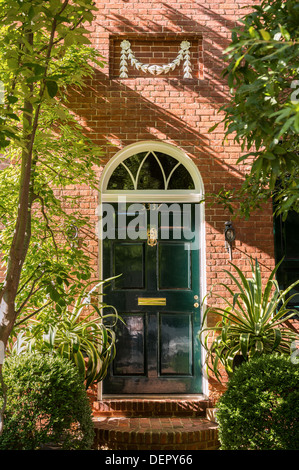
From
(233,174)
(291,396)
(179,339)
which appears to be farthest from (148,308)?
(291,396)

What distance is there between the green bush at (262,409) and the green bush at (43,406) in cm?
114

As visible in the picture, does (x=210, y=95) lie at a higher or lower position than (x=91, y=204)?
higher

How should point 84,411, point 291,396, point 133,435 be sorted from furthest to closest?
point 133,435
point 84,411
point 291,396

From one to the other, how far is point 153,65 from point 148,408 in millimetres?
4107

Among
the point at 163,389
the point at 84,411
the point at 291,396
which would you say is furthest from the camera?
the point at 163,389

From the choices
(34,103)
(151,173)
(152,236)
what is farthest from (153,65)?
(34,103)

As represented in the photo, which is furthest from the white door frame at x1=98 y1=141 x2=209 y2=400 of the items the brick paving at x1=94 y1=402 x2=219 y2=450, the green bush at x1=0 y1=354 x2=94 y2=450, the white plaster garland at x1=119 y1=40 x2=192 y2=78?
the green bush at x1=0 y1=354 x2=94 y2=450

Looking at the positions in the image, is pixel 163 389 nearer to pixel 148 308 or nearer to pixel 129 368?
pixel 129 368

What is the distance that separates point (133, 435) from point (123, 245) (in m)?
2.23

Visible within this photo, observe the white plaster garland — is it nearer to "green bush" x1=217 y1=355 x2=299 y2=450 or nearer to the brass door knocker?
the brass door knocker

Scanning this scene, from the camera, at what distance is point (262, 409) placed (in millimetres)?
3721

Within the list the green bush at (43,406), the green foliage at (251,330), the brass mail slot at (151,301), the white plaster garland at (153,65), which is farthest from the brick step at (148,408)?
the white plaster garland at (153,65)

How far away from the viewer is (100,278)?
19.0ft
